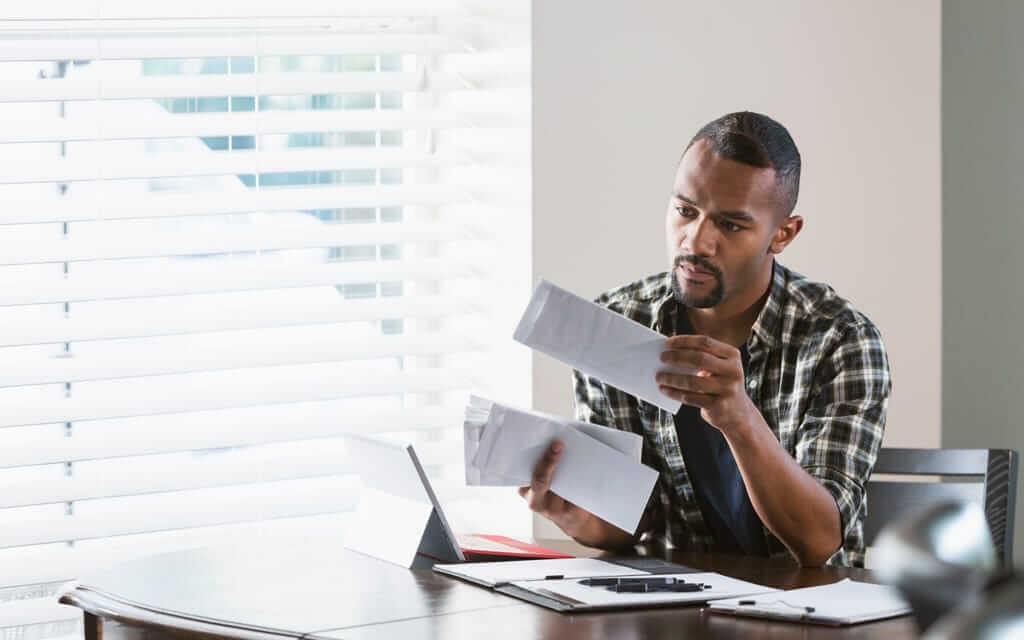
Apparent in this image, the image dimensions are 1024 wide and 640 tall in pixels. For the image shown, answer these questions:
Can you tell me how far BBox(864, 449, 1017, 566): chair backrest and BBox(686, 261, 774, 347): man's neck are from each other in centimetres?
30

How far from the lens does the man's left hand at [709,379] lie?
168 centimetres

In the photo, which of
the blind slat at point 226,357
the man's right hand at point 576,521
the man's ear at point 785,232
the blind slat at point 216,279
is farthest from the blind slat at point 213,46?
the man's right hand at point 576,521

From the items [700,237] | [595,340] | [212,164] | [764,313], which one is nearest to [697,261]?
[700,237]

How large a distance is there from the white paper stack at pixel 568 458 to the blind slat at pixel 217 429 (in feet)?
3.04

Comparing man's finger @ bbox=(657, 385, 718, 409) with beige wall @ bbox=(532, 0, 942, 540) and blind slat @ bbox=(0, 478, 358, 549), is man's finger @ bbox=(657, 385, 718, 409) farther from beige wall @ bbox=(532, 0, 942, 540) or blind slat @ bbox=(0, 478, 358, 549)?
blind slat @ bbox=(0, 478, 358, 549)

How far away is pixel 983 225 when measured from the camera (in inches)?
114

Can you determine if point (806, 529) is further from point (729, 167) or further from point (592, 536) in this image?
point (729, 167)

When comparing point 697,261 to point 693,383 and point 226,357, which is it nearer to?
point 693,383

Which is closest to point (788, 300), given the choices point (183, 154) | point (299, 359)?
point (299, 359)

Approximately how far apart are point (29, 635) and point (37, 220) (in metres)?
0.76

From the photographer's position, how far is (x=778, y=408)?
2033 mm

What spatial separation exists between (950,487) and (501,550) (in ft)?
2.43

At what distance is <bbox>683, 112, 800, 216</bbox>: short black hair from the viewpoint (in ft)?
6.61

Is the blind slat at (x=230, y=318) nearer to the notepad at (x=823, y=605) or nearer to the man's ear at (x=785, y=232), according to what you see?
the man's ear at (x=785, y=232)
